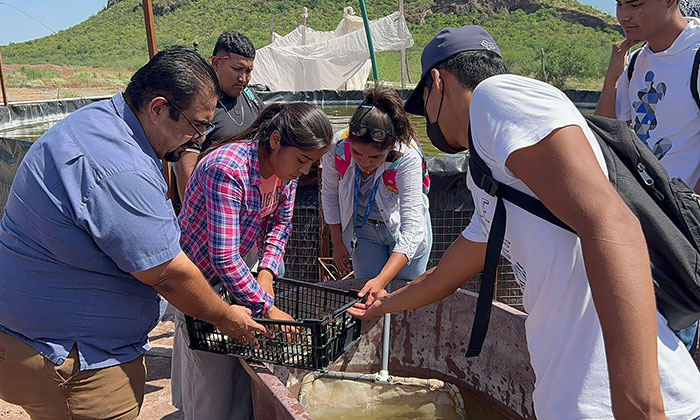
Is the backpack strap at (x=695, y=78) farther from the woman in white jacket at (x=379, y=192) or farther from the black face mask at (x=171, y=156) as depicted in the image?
the black face mask at (x=171, y=156)

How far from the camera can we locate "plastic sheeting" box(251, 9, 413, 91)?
557 inches

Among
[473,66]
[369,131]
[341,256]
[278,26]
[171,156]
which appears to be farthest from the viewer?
[278,26]

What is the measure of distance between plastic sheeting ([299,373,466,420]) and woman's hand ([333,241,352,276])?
99 cm

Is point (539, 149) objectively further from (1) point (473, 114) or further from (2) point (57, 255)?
(2) point (57, 255)

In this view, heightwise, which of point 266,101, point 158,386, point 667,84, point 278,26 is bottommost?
point 158,386

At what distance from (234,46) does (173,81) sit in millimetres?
2285

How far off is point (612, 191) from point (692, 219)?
1.15ft

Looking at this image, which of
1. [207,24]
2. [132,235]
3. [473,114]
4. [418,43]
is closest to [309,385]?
[132,235]

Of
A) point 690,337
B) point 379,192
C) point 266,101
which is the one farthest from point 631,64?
point 266,101

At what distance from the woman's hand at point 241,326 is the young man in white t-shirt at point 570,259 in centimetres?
113

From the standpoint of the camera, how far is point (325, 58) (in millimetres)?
15086

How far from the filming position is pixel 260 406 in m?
2.47

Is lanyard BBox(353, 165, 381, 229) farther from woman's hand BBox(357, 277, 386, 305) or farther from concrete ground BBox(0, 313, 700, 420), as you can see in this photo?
concrete ground BBox(0, 313, 700, 420)

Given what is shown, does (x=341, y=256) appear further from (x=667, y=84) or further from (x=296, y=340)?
(x=667, y=84)
